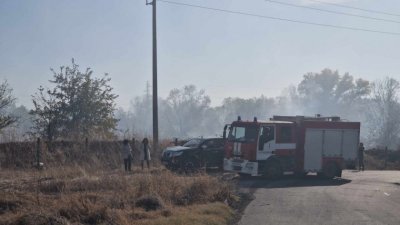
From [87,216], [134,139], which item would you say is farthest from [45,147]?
[87,216]

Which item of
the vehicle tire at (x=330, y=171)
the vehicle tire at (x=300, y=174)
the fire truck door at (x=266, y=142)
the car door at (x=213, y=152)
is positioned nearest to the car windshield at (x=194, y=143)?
the car door at (x=213, y=152)

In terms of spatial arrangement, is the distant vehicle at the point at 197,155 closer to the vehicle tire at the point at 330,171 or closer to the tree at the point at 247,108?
the vehicle tire at the point at 330,171

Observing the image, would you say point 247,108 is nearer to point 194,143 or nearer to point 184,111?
point 184,111

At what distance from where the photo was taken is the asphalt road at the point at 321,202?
44.2 ft

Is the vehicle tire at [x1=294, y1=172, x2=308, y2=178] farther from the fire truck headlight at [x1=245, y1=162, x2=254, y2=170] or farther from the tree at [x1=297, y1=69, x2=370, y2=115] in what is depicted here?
the tree at [x1=297, y1=69, x2=370, y2=115]

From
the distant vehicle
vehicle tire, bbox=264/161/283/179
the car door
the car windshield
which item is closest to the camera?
vehicle tire, bbox=264/161/283/179

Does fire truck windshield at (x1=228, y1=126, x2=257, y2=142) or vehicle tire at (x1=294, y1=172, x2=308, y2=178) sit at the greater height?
fire truck windshield at (x1=228, y1=126, x2=257, y2=142)

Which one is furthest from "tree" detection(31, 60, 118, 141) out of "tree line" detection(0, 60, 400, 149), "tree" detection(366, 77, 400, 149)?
"tree" detection(366, 77, 400, 149)

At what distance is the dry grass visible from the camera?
36.0ft

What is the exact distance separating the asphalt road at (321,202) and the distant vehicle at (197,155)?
8.02ft

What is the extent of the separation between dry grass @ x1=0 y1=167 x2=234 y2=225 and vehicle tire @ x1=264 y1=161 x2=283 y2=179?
809cm

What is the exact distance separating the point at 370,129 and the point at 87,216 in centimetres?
7410

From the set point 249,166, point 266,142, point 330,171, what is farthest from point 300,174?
point 249,166

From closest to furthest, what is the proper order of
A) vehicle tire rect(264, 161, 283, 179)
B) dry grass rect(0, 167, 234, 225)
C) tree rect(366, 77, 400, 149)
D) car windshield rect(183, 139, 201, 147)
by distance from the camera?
dry grass rect(0, 167, 234, 225) < vehicle tire rect(264, 161, 283, 179) < car windshield rect(183, 139, 201, 147) < tree rect(366, 77, 400, 149)
